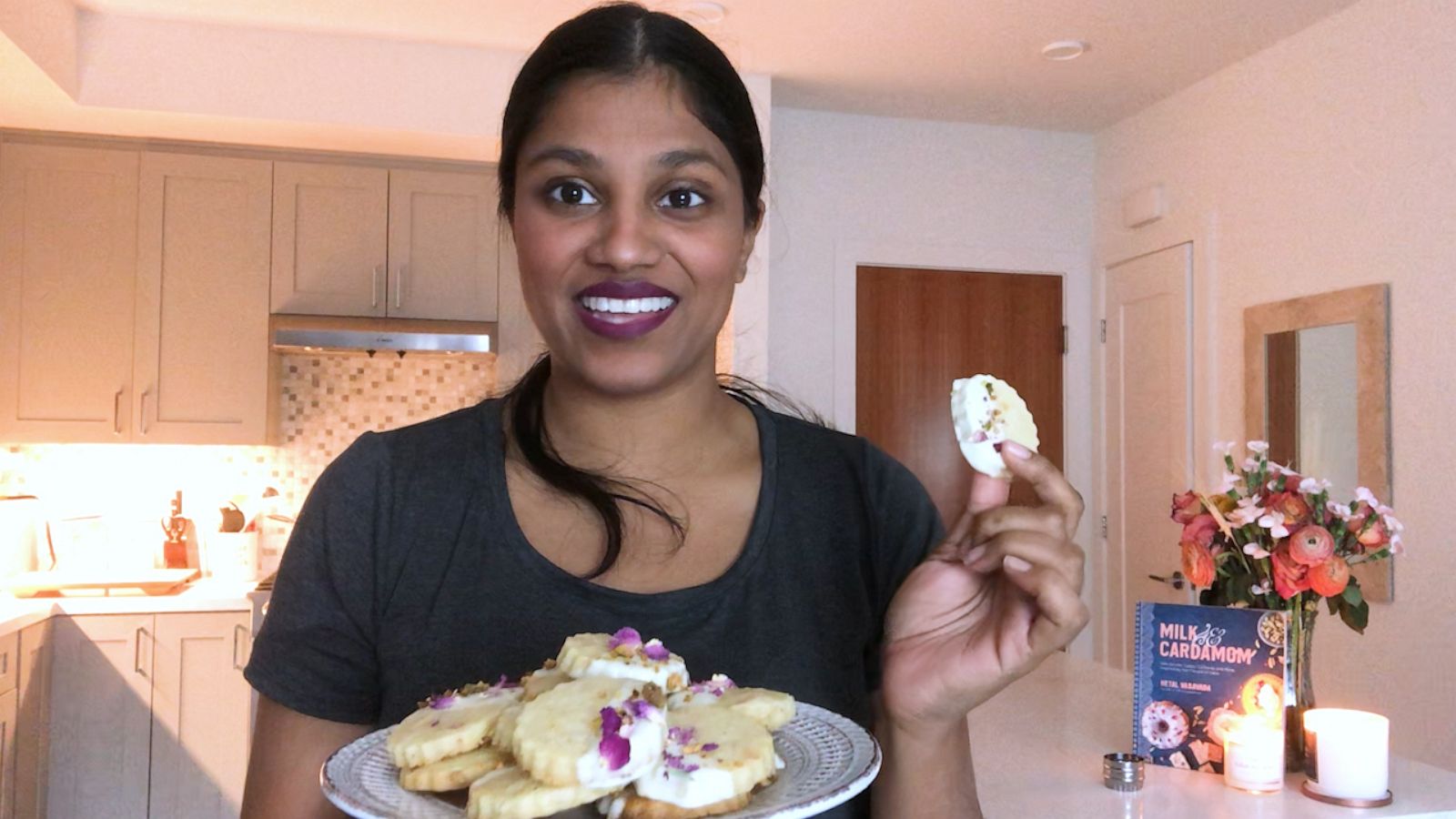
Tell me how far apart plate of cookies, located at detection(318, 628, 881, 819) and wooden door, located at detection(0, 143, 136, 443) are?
11.1 feet

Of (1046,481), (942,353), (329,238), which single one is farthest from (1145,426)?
(1046,481)

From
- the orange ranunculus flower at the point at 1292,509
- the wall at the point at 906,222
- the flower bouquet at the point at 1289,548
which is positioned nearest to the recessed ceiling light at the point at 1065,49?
the wall at the point at 906,222

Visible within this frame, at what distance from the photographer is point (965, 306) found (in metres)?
4.27

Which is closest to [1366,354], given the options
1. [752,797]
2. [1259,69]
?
[1259,69]

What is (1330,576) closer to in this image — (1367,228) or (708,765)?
(708,765)

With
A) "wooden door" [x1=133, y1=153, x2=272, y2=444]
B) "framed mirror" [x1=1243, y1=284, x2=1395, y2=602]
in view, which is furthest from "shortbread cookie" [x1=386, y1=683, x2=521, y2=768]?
"wooden door" [x1=133, y1=153, x2=272, y2=444]

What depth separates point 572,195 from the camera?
83 centimetres

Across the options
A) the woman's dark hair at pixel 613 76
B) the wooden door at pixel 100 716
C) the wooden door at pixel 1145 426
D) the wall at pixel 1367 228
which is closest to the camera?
the woman's dark hair at pixel 613 76

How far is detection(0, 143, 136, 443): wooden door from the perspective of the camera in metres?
3.41

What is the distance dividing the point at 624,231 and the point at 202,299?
3.19 meters

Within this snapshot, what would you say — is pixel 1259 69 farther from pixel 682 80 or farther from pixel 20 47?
pixel 20 47

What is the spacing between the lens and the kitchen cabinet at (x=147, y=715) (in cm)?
320

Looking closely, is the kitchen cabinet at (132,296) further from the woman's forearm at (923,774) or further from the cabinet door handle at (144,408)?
the woman's forearm at (923,774)

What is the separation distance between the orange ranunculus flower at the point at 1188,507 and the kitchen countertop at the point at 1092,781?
39 cm
